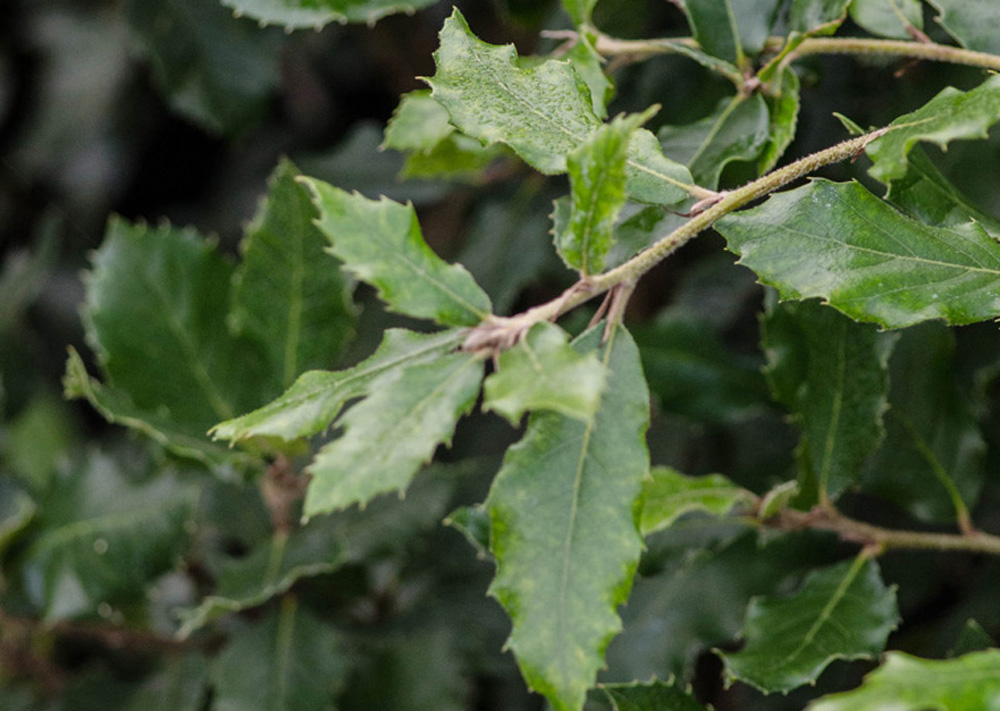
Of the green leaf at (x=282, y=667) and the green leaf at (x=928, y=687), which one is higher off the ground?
the green leaf at (x=928, y=687)

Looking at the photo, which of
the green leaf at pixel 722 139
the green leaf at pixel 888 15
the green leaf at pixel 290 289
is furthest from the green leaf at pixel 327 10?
the green leaf at pixel 888 15

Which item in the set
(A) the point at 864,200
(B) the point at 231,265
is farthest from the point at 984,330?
(B) the point at 231,265

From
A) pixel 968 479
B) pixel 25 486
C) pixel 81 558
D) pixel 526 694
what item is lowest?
pixel 526 694

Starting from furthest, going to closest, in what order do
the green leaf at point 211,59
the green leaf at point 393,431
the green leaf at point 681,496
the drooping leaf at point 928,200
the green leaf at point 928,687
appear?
the green leaf at point 211,59
the green leaf at point 681,496
the drooping leaf at point 928,200
the green leaf at point 393,431
the green leaf at point 928,687

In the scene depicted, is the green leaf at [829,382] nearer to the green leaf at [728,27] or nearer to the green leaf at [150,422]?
the green leaf at [728,27]

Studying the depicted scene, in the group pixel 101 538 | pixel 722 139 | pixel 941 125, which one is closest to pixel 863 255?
pixel 941 125

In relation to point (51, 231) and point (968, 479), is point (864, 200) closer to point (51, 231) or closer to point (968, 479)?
point (968, 479)
